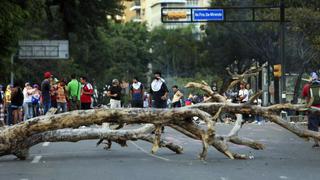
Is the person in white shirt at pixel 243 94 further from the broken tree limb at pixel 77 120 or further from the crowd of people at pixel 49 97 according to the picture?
the broken tree limb at pixel 77 120

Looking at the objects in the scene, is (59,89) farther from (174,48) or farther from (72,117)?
(174,48)

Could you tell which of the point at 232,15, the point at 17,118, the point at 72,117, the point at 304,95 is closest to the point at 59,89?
the point at 17,118

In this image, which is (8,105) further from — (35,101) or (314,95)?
(314,95)

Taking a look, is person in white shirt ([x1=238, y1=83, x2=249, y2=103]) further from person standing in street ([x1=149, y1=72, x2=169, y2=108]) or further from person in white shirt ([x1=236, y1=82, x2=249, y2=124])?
person standing in street ([x1=149, y1=72, x2=169, y2=108])

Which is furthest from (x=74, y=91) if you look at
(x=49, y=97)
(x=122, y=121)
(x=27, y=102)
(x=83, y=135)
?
(x=122, y=121)

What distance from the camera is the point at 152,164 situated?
1241cm

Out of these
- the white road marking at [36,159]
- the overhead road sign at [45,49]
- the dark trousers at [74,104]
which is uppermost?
the overhead road sign at [45,49]

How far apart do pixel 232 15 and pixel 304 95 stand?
113ft

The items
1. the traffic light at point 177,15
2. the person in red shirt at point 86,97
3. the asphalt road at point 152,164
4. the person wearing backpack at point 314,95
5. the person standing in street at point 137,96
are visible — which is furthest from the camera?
the traffic light at point 177,15

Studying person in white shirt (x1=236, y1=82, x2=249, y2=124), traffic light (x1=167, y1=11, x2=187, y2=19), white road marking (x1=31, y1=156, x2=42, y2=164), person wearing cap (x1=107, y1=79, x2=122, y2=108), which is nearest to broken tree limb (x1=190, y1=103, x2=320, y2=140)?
white road marking (x1=31, y1=156, x2=42, y2=164)

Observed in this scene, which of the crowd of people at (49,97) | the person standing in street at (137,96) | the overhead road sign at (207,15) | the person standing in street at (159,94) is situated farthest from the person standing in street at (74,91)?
the overhead road sign at (207,15)

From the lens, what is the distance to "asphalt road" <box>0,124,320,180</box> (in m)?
10.9

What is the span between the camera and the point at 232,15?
51125 mm

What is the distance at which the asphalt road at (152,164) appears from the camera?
10.9 metres
